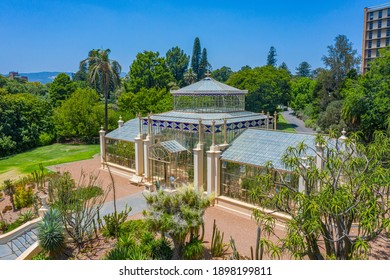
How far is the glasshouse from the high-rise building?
138 ft

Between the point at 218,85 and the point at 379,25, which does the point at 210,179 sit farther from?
the point at 379,25

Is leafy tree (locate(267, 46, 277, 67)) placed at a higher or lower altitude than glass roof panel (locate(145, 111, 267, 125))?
higher

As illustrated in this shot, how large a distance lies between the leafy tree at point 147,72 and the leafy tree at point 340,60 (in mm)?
28232

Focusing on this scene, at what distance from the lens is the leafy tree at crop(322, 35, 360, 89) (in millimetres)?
48375

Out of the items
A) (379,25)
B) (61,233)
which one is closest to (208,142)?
(61,233)

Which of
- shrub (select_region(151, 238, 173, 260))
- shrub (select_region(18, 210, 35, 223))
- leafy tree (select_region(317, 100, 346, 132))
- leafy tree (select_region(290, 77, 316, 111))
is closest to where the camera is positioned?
shrub (select_region(151, 238, 173, 260))

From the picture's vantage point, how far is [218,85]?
20969 millimetres

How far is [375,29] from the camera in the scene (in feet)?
174

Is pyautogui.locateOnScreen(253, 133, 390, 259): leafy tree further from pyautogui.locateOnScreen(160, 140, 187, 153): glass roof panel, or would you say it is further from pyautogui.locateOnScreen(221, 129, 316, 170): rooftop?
pyautogui.locateOnScreen(160, 140, 187, 153): glass roof panel

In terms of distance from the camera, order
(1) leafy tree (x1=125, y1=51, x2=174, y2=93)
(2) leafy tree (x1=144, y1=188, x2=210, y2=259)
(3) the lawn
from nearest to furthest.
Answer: (2) leafy tree (x1=144, y1=188, x2=210, y2=259), (3) the lawn, (1) leafy tree (x1=125, y1=51, x2=174, y2=93)

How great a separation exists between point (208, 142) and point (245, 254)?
7.81 metres

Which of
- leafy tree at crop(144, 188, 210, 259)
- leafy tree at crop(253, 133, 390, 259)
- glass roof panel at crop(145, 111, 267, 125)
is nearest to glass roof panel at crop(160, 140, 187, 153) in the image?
glass roof panel at crop(145, 111, 267, 125)

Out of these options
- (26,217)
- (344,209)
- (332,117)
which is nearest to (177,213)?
(344,209)

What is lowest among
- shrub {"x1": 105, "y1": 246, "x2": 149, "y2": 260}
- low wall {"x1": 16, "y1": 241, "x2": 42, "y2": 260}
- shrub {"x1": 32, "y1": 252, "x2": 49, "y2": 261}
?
shrub {"x1": 32, "y1": 252, "x2": 49, "y2": 261}
